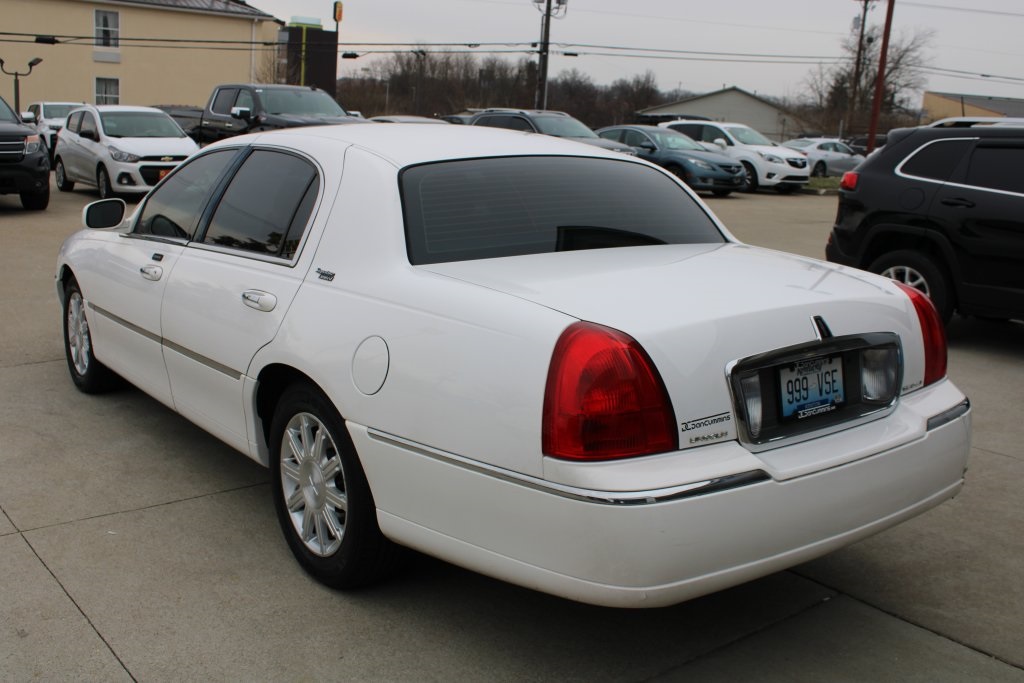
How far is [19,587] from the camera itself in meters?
3.53

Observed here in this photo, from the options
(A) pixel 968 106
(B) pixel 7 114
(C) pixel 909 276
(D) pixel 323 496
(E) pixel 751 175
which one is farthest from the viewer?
(A) pixel 968 106

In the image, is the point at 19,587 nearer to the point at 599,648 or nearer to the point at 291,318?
the point at 291,318

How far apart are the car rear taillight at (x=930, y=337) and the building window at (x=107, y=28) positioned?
52816 millimetres

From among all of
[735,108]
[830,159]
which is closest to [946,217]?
[830,159]

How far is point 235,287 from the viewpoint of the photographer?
13.0 ft

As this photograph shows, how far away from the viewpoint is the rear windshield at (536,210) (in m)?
3.55

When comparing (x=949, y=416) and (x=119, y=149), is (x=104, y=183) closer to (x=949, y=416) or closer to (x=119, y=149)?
→ (x=119, y=149)

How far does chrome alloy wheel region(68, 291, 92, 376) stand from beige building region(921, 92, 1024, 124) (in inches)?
2910

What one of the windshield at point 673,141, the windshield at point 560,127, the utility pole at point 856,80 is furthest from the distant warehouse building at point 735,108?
the windshield at point 560,127

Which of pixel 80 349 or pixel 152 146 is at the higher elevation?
pixel 152 146

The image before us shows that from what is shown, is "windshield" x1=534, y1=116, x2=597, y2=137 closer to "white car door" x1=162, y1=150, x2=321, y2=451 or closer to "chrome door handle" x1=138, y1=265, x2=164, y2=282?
"chrome door handle" x1=138, y1=265, x2=164, y2=282

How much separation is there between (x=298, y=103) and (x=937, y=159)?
42.0ft

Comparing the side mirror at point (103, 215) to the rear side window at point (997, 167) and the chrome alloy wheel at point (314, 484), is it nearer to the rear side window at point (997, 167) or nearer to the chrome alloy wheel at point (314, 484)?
the chrome alloy wheel at point (314, 484)

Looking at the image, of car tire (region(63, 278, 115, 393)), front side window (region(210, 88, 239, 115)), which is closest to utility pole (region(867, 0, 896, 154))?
front side window (region(210, 88, 239, 115))
